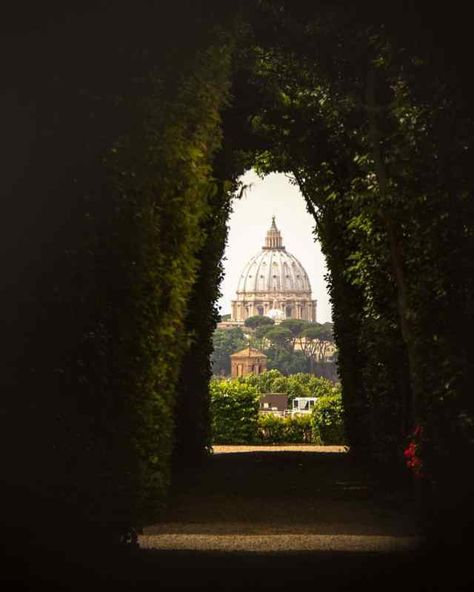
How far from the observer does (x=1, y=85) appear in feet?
31.8

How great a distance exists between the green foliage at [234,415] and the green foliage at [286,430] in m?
1.93

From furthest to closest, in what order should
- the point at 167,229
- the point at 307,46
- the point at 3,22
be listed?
the point at 307,46, the point at 167,229, the point at 3,22

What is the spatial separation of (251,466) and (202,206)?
35.4 feet

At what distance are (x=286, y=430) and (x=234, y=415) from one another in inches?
165

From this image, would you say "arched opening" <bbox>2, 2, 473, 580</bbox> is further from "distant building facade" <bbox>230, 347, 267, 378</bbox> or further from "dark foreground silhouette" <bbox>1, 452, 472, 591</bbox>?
"distant building facade" <bbox>230, 347, 267, 378</bbox>

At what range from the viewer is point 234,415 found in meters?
45.4

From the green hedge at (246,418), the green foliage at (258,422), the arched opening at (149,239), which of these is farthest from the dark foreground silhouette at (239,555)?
the green hedge at (246,418)

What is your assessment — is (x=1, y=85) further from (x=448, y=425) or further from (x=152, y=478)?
(x=152, y=478)

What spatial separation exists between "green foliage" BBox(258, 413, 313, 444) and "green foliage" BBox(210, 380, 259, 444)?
6.33ft

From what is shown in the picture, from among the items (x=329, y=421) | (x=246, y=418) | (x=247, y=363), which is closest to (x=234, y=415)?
(x=246, y=418)

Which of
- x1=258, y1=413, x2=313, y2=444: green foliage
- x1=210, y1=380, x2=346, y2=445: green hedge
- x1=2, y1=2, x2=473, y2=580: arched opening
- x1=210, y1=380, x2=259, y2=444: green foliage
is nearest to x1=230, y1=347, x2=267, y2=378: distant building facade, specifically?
x1=258, y1=413, x2=313, y2=444: green foliage

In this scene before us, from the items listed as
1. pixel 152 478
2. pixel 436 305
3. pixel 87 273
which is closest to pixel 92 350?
pixel 87 273

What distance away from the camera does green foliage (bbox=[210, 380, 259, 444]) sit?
4497cm

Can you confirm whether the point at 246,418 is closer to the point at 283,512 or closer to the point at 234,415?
the point at 234,415
